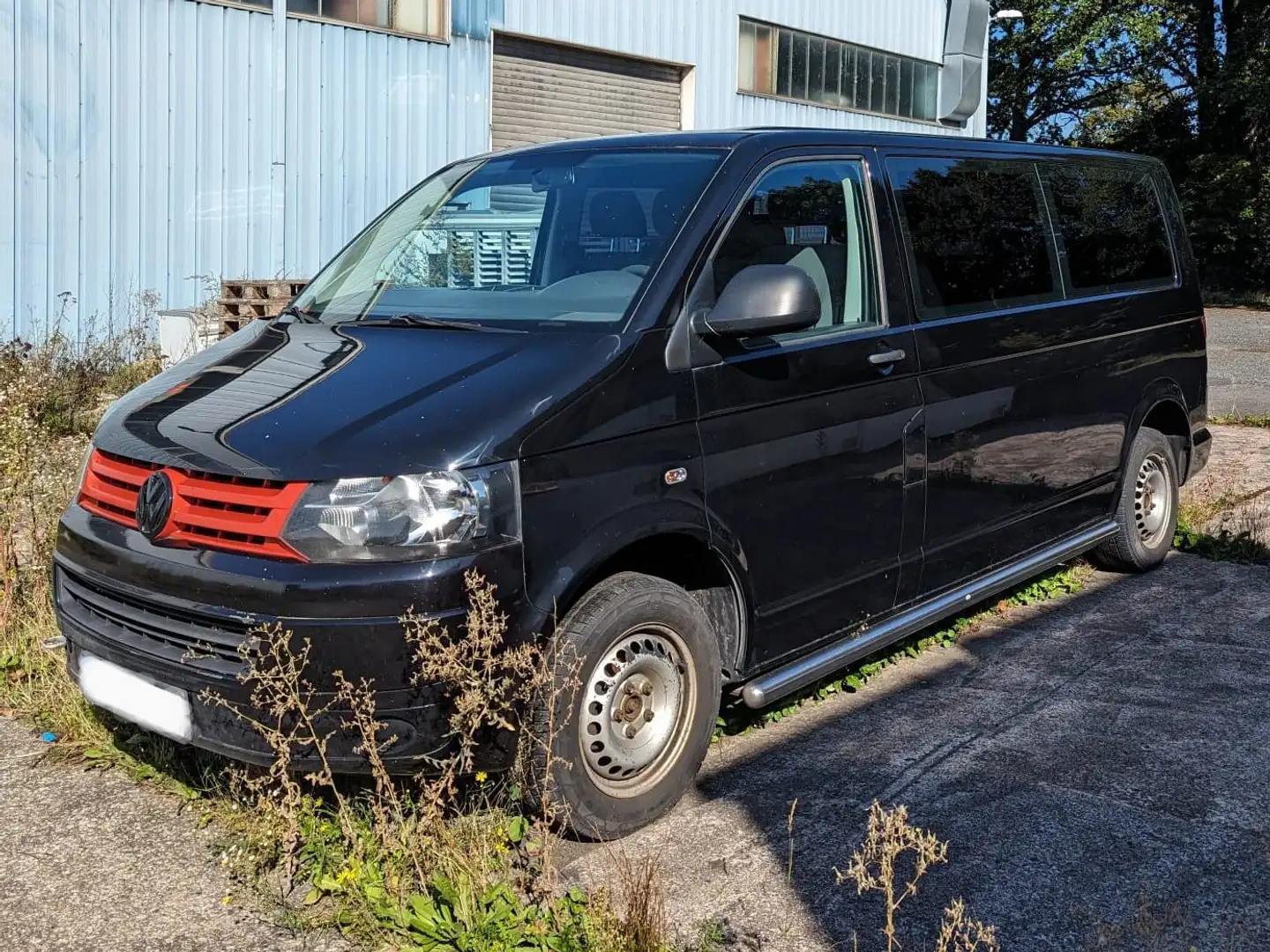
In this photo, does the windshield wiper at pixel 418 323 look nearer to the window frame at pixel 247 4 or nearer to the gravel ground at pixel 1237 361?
the window frame at pixel 247 4

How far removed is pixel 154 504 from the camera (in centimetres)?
357

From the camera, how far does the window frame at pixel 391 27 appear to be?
13.4m

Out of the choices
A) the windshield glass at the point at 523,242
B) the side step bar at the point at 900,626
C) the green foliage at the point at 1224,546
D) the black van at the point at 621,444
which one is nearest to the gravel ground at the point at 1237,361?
the green foliage at the point at 1224,546

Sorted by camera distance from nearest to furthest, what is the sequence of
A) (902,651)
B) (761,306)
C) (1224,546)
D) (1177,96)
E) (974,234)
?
(761,306) → (974,234) → (902,651) → (1224,546) → (1177,96)

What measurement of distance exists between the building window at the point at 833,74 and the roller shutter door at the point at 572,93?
1.75 meters

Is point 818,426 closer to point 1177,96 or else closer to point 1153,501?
point 1153,501

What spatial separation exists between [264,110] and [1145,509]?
9.74 meters

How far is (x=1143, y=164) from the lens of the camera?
689cm

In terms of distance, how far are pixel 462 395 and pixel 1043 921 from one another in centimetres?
201

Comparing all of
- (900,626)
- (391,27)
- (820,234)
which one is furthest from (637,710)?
(391,27)

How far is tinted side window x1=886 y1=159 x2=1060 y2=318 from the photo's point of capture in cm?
489

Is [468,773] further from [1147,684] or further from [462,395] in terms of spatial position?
[1147,684]

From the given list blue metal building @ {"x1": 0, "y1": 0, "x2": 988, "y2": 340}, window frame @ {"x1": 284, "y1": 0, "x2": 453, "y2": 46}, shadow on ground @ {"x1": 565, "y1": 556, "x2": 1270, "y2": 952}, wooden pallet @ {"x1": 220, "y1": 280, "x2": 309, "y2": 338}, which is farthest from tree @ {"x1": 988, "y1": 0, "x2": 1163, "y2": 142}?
shadow on ground @ {"x1": 565, "y1": 556, "x2": 1270, "y2": 952}

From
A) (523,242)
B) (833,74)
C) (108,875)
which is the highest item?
(833,74)
